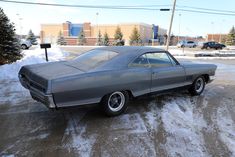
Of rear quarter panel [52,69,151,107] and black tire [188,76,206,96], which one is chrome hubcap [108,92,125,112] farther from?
black tire [188,76,206,96]

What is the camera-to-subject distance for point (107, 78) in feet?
14.3

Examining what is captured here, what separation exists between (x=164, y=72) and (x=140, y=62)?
0.73 m

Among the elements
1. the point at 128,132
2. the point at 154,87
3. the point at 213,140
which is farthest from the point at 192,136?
the point at 154,87

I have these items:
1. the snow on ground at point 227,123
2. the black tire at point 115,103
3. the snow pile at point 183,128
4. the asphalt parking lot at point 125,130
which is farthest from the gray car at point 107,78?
the snow on ground at point 227,123

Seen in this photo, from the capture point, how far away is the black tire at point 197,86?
6389 millimetres

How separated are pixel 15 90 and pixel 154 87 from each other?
4.03 m

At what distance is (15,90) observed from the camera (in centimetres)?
672

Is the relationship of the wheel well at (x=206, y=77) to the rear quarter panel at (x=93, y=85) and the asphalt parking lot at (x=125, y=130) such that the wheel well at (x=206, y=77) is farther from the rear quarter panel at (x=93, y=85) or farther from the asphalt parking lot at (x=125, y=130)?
the rear quarter panel at (x=93, y=85)

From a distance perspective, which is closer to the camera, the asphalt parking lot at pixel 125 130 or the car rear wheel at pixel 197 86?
the asphalt parking lot at pixel 125 130

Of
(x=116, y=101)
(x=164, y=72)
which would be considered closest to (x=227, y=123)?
(x=164, y=72)

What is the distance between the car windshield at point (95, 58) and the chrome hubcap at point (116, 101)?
0.72 metres

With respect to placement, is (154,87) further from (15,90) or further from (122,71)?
(15,90)

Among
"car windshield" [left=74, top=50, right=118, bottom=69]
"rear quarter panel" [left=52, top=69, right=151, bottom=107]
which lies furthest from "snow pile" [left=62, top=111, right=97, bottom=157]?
"car windshield" [left=74, top=50, right=118, bottom=69]

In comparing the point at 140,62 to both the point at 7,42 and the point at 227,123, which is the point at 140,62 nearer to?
the point at 227,123
